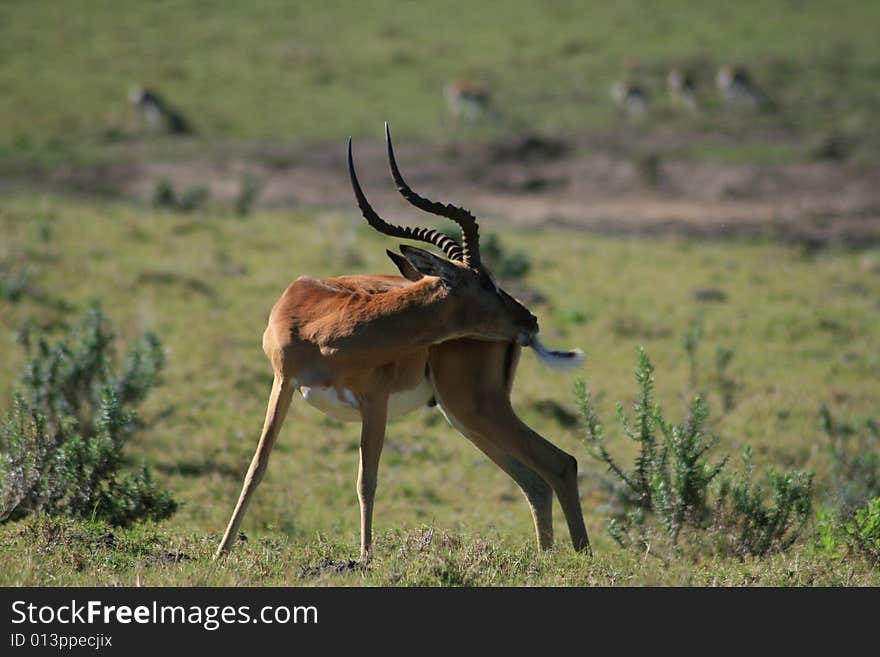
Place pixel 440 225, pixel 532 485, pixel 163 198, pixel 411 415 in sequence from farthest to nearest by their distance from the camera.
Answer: pixel 163 198 < pixel 440 225 < pixel 411 415 < pixel 532 485

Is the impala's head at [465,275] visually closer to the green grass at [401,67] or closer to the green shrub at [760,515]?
the green shrub at [760,515]

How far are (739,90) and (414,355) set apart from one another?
25.5m

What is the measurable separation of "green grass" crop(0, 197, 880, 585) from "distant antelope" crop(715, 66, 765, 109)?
38.2 feet

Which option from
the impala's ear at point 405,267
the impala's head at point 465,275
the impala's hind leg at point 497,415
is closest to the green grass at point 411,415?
the impala's hind leg at point 497,415

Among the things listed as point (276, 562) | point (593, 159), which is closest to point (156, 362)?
point (276, 562)

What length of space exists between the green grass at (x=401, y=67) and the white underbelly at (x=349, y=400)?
19.7 metres

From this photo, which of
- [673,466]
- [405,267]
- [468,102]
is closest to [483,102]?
[468,102]

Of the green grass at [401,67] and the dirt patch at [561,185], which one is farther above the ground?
the green grass at [401,67]

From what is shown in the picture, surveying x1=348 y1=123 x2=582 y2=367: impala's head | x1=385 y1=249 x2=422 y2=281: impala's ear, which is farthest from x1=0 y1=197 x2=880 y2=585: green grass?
x1=385 y1=249 x2=422 y2=281: impala's ear

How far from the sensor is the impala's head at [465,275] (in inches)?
256

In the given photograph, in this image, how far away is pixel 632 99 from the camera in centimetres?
2958

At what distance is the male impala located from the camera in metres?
6.38

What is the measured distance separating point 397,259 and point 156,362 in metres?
3.29

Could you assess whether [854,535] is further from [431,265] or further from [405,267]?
[405,267]
